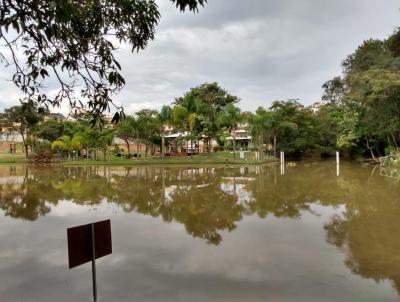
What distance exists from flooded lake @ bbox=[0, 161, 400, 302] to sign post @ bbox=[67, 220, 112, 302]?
46.0 inches

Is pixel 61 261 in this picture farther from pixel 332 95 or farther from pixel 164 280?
pixel 332 95

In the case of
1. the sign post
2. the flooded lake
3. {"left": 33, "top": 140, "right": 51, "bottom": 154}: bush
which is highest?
{"left": 33, "top": 140, "right": 51, "bottom": 154}: bush

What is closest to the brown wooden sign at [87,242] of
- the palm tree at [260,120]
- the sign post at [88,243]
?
the sign post at [88,243]

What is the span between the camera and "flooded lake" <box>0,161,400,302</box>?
4.02 metres

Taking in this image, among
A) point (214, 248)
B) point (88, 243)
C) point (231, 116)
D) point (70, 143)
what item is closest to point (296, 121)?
point (231, 116)

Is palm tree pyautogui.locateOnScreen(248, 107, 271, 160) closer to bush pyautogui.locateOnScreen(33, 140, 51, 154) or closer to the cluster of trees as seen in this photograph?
the cluster of trees

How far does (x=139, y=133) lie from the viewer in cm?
3072

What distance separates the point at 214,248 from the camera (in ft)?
18.4

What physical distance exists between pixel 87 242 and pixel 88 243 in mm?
12

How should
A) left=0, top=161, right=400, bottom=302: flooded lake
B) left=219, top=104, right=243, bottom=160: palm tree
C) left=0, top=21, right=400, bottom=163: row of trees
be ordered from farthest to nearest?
left=219, top=104, right=243, bottom=160: palm tree
left=0, top=21, right=400, bottom=163: row of trees
left=0, top=161, right=400, bottom=302: flooded lake

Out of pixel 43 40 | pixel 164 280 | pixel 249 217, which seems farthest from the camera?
pixel 249 217

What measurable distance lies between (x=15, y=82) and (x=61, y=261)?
8.50 feet

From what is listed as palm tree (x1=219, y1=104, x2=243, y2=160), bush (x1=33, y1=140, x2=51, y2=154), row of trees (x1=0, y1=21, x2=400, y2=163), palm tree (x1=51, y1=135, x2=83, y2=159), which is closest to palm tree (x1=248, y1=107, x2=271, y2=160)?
row of trees (x1=0, y1=21, x2=400, y2=163)

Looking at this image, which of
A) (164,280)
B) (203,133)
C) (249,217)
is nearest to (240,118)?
(203,133)
